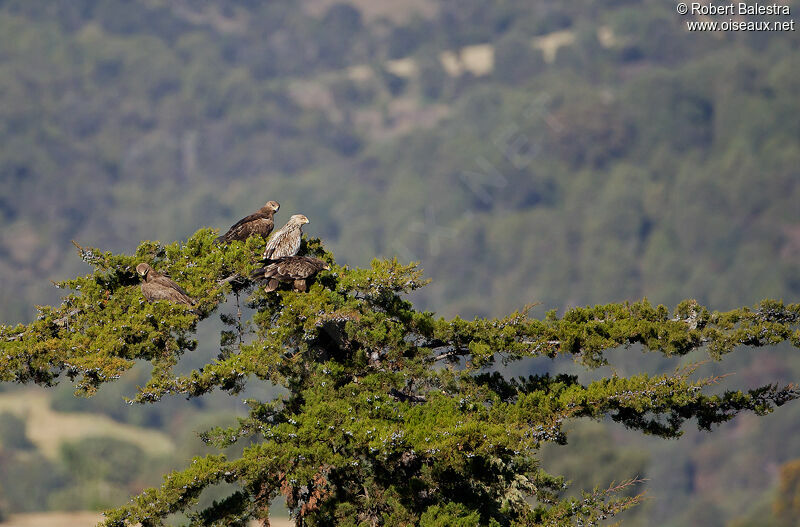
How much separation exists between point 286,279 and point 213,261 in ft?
5.05

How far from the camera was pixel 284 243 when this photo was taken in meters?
24.2

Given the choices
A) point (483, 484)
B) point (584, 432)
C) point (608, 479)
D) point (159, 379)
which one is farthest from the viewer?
point (584, 432)

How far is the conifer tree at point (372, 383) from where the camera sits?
2059 cm

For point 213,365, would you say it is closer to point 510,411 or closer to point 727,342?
point 510,411

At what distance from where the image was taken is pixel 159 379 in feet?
67.9

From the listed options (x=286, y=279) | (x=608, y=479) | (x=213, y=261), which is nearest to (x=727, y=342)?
(x=286, y=279)

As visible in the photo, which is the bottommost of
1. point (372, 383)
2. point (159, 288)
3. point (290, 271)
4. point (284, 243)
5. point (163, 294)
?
point (372, 383)

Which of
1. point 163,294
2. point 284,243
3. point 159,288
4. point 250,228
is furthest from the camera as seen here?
point 250,228

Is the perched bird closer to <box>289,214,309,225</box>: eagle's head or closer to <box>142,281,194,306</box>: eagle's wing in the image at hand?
<box>289,214,309,225</box>: eagle's head

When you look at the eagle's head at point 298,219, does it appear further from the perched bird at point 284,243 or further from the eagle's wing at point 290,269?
the eagle's wing at point 290,269

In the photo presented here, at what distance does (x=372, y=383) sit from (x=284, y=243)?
149 inches

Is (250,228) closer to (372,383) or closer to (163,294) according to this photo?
(163,294)

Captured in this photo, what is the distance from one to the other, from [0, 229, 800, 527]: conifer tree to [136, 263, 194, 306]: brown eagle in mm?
264

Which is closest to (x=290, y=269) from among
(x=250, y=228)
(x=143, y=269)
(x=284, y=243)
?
(x=284, y=243)
